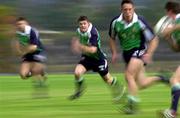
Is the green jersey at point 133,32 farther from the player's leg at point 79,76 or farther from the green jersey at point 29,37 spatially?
the green jersey at point 29,37

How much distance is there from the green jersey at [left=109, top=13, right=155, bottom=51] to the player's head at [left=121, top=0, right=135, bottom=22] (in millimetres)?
107

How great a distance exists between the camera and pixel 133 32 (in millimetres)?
11859

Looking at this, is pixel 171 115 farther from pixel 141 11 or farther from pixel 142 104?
pixel 141 11

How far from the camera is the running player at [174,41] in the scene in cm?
984

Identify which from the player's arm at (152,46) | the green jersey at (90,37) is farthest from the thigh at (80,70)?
the player's arm at (152,46)

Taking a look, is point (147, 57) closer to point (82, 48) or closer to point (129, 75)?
point (129, 75)

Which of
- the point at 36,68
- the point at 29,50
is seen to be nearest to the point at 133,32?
the point at 29,50

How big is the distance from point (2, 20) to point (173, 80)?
112 ft

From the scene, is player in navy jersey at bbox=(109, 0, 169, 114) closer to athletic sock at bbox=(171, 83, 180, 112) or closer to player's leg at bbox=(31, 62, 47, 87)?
athletic sock at bbox=(171, 83, 180, 112)

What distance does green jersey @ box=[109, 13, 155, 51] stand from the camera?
38.6 feet

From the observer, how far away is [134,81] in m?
11.7

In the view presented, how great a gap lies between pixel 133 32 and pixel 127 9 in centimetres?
51

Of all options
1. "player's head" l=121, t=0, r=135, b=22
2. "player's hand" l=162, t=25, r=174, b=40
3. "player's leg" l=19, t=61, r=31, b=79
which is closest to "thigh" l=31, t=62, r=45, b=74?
"player's leg" l=19, t=61, r=31, b=79

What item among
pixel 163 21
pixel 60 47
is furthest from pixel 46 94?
pixel 60 47
